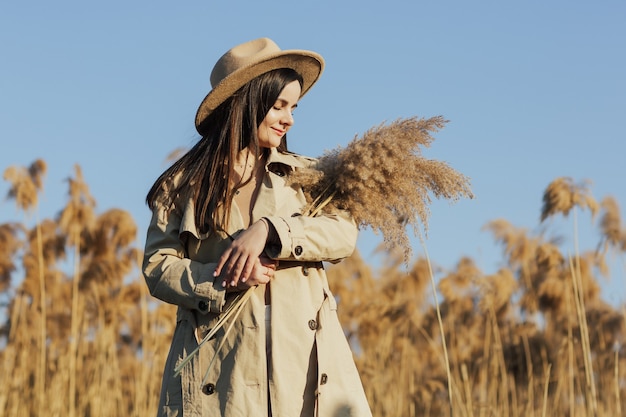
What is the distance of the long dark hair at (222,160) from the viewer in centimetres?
294

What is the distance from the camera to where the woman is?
2.72 metres

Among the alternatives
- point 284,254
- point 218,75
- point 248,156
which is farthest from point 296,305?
point 218,75

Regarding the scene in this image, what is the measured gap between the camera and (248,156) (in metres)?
3.07

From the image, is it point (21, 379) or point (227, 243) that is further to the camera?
point (21, 379)

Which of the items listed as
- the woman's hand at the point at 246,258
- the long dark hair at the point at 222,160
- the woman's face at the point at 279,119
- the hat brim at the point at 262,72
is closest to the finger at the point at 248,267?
the woman's hand at the point at 246,258

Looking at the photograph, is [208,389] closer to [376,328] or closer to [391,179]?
[391,179]

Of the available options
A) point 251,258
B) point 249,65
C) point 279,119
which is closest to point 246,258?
point 251,258

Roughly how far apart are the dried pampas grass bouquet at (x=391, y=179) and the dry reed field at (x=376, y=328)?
2.01 metres

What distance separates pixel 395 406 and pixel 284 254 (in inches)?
159

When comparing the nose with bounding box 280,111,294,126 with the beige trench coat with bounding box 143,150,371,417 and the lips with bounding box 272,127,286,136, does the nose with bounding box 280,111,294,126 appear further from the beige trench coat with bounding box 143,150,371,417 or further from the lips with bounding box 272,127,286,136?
the beige trench coat with bounding box 143,150,371,417

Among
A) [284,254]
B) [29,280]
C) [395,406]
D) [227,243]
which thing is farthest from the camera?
[29,280]

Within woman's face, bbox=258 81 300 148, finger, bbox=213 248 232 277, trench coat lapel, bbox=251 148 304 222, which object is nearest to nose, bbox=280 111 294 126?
woman's face, bbox=258 81 300 148

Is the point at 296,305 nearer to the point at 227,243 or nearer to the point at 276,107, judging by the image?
the point at 227,243

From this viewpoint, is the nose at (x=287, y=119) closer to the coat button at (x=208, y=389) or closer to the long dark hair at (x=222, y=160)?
the long dark hair at (x=222, y=160)
